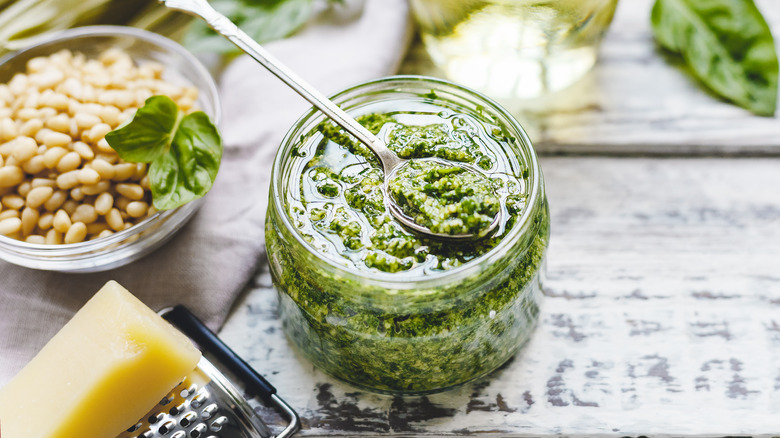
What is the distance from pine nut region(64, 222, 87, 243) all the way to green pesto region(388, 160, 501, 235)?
60 cm

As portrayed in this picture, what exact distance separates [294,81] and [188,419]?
24.4 inches

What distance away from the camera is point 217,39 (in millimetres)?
1682

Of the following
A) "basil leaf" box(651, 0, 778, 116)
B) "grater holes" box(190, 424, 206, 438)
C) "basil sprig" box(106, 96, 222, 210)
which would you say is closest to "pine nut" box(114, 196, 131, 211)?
"basil sprig" box(106, 96, 222, 210)

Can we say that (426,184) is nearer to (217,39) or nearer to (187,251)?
(187,251)

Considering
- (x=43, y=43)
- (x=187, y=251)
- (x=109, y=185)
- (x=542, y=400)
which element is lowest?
(x=542, y=400)

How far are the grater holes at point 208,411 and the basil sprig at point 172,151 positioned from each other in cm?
36

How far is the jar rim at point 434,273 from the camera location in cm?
104

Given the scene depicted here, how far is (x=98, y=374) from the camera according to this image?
3.61ft

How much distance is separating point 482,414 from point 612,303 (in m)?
0.37

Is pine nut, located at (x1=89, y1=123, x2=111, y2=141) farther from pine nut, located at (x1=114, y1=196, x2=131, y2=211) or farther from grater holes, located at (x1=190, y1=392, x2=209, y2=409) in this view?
grater holes, located at (x1=190, y1=392, x2=209, y2=409)

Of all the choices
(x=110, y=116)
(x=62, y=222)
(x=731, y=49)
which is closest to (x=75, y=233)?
(x=62, y=222)

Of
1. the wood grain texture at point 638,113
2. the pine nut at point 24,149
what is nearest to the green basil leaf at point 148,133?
the pine nut at point 24,149

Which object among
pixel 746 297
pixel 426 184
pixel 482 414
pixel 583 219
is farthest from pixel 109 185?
pixel 746 297

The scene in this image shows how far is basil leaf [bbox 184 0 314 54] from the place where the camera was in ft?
5.48
